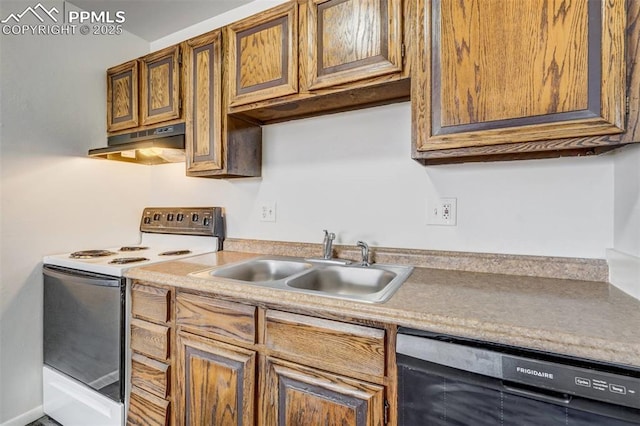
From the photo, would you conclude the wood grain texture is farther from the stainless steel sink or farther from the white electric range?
the white electric range

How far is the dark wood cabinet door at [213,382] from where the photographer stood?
1.13 meters

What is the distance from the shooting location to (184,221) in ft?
6.91

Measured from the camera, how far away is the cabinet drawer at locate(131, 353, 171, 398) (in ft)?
4.42

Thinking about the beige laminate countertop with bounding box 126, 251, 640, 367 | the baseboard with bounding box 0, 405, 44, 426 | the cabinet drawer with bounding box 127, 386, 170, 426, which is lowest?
the baseboard with bounding box 0, 405, 44, 426

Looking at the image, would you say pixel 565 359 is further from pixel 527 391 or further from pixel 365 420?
pixel 365 420

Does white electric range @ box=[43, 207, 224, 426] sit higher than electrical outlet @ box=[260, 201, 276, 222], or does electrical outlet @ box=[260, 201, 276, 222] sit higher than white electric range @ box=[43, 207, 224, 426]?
electrical outlet @ box=[260, 201, 276, 222]

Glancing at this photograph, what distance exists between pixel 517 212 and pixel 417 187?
43cm

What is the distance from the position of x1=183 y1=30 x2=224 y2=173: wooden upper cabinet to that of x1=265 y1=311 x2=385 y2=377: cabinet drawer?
0.99 metres

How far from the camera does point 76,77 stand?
1.97 meters

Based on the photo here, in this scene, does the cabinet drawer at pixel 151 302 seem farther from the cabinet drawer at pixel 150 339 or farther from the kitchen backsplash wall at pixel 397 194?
the kitchen backsplash wall at pixel 397 194

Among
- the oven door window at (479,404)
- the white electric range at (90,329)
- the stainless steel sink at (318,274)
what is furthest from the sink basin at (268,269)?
the oven door window at (479,404)

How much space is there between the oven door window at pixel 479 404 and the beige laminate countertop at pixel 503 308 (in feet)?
0.34

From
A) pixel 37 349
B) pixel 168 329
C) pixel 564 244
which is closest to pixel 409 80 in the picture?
pixel 564 244

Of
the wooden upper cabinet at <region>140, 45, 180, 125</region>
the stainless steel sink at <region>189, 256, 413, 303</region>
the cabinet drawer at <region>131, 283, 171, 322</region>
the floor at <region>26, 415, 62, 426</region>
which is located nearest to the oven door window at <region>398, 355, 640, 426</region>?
the stainless steel sink at <region>189, 256, 413, 303</region>
